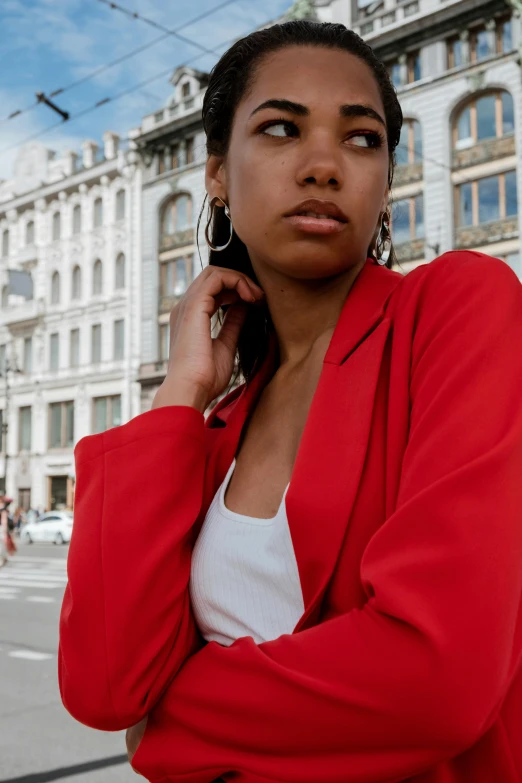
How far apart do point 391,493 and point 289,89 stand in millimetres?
659

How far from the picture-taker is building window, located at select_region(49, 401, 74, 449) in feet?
121

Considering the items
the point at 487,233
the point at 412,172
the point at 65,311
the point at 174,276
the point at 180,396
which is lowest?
the point at 180,396

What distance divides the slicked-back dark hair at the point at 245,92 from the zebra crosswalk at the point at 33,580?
1065 cm

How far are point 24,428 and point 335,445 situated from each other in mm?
39804

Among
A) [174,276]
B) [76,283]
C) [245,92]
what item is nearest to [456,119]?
[174,276]

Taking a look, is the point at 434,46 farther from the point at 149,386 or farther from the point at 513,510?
the point at 513,510

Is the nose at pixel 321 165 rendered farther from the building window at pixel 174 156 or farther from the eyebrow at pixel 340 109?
the building window at pixel 174 156

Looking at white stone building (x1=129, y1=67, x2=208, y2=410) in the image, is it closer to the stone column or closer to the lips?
the stone column

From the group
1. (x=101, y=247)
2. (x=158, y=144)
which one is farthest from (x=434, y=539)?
(x=101, y=247)

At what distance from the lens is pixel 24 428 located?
1550 inches

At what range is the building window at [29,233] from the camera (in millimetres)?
39406

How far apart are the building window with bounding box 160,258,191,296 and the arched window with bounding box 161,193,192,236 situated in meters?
1.17

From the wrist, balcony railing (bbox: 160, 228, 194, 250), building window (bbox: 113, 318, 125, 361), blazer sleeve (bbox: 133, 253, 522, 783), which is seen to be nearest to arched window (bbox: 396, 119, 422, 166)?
balcony railing (bbox: 160, 228, 194, 250)

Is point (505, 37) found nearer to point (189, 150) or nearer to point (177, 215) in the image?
point (189, 150)
